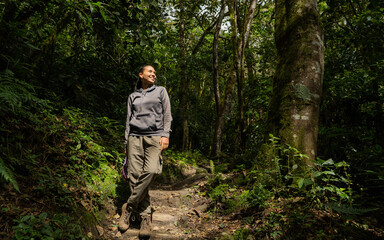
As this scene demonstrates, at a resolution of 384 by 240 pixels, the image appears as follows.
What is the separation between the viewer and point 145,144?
3818 mm

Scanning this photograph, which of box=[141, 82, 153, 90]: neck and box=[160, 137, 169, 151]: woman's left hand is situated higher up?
box=[141, 82, 153, 90]: neck

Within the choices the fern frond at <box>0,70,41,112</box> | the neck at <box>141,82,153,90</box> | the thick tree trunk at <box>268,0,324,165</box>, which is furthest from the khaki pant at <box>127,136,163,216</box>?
the thick tree trunk at <box>268,0,324,165</box>

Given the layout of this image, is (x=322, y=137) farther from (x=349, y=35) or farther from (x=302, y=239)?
(x=302, y=239)

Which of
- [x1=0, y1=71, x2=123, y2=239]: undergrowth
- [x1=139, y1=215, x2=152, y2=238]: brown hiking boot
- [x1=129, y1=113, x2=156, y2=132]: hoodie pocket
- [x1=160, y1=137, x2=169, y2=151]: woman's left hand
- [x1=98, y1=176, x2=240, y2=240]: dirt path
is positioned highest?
[x1=129, y1=113, x2=156, y2=132]: hoodie pocket

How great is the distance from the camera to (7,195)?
2658 millimetres

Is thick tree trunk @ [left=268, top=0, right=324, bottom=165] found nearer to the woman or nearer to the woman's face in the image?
the woman

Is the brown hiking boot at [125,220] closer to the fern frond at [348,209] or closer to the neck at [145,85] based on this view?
the neck at [145,85]

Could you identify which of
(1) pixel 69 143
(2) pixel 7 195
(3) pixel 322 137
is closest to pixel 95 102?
(1) pixel 69 143

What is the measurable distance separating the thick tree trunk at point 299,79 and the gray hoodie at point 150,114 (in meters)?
1.90

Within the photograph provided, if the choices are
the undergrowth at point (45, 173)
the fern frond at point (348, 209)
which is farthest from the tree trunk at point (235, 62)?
the fern frond at point (348, 209)

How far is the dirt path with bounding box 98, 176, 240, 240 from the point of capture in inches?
138

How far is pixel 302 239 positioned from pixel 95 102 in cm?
622

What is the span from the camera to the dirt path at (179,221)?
11.5 ft

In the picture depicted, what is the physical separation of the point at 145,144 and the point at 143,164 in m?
0.36
